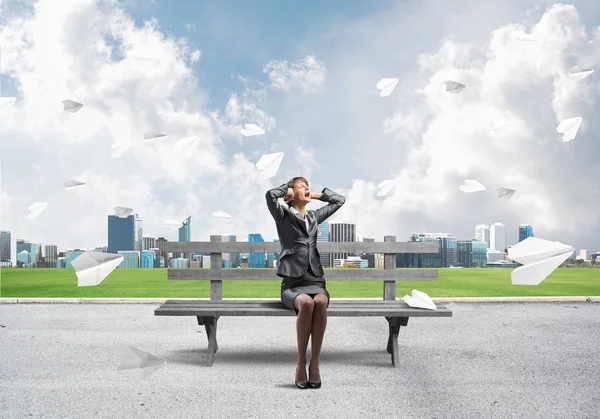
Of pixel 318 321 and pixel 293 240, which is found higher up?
pixel 293 240

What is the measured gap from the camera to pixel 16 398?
11.5ft

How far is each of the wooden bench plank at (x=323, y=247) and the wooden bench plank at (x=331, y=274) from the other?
7.0 inches

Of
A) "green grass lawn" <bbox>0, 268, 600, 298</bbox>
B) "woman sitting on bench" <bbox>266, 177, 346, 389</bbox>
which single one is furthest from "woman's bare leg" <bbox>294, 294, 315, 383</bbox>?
"green grass lawn" <bbox>0, 268, 600, 298</bbox>

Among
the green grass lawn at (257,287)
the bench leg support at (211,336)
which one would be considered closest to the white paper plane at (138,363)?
the bench leg support at (211,336)

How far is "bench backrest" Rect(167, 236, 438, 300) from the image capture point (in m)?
5.03

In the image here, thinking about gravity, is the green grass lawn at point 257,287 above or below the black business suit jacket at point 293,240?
below

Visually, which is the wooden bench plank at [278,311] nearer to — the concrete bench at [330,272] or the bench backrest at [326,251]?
the concrete bench at [330,272]

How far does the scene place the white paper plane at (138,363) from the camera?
418cm

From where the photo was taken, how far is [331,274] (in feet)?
16.2

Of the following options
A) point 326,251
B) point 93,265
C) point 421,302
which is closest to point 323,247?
point 326,251

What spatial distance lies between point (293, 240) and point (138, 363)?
1579 mm

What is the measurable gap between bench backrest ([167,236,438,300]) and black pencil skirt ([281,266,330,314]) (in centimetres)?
85

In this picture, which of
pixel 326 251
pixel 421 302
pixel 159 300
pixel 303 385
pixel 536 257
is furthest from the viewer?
pixel 159 300

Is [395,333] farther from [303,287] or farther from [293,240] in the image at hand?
[293,240]
